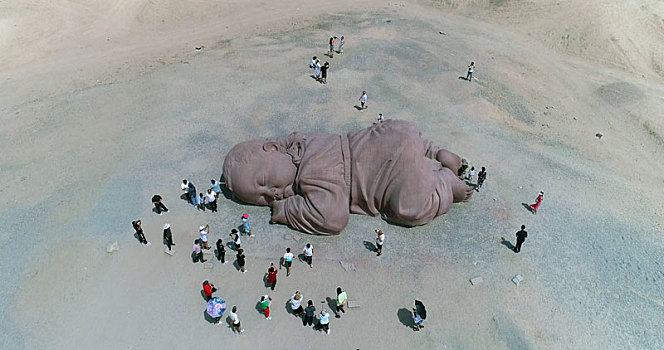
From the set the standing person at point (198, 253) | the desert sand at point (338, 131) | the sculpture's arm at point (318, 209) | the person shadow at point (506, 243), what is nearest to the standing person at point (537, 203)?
the desert sand at point (338, 131)

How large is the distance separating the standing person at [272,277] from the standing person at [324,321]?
1870 millimetres

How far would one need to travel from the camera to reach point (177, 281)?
41.6 feet

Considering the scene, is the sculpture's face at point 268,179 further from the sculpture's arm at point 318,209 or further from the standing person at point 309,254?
the standing person at point 309,254

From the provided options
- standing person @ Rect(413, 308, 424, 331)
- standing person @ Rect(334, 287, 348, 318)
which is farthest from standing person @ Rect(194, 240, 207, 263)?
standing person @ Rect(413, 308, 424, 331)

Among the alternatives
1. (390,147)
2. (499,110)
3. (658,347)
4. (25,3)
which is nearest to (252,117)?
(390,147)

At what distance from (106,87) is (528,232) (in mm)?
23218

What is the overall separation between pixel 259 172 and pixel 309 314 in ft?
18.1

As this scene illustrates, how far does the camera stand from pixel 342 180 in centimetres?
1434

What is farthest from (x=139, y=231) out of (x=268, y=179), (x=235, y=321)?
(x=235, y=321)

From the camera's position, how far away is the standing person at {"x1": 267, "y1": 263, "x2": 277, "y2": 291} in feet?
39.7

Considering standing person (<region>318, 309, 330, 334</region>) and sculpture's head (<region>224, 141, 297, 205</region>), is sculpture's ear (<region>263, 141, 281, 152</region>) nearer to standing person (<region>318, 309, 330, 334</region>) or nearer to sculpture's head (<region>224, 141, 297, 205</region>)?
sculpture's head (<region>224, 141, 297, 205</region>)

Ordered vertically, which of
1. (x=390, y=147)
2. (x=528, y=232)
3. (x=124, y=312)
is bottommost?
(x=124, y=312)

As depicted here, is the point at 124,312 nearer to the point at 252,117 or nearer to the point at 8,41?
the point at 252,117

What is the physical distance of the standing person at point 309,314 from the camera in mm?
11180
